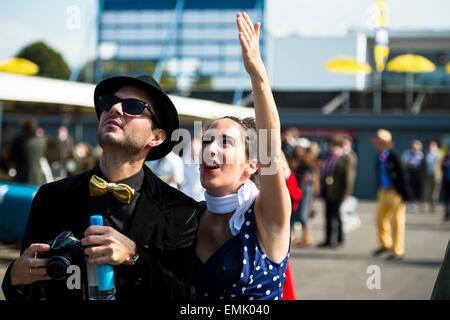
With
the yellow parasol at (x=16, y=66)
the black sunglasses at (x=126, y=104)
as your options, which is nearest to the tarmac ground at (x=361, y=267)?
the black sunglasses at (x=126, y=104)

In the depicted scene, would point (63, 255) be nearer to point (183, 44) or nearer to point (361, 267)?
point (361, 267)

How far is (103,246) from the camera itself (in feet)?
7.15

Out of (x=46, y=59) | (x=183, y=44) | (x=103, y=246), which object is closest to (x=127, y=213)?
(x=103, y=246)

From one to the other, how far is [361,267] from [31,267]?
7.41 m

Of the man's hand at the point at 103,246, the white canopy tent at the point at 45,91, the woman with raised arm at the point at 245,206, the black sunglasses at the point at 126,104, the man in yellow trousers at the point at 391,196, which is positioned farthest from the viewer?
the man in yellow trousers at the point at 391,196

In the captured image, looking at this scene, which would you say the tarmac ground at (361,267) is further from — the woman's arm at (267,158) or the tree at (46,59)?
the tree at (46,59)

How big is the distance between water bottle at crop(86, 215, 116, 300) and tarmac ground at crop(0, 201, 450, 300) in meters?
2.95

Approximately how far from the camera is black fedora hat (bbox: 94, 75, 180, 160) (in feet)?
8.63

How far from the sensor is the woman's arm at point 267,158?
236cm

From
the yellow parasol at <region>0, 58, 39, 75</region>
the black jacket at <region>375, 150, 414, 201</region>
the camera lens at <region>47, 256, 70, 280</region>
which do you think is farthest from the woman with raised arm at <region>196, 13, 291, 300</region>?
the yellow parasol at <region>0, 58, 39, 75</region>

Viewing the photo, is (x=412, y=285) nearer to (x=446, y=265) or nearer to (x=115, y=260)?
(x=446, y=265)

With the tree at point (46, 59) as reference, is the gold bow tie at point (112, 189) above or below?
below

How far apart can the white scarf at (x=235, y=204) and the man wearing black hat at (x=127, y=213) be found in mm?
82

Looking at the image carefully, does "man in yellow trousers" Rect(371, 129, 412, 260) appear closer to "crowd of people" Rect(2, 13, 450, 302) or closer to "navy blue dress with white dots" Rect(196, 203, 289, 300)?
"crowd of people" Rect(2, 13, 450, 302)
